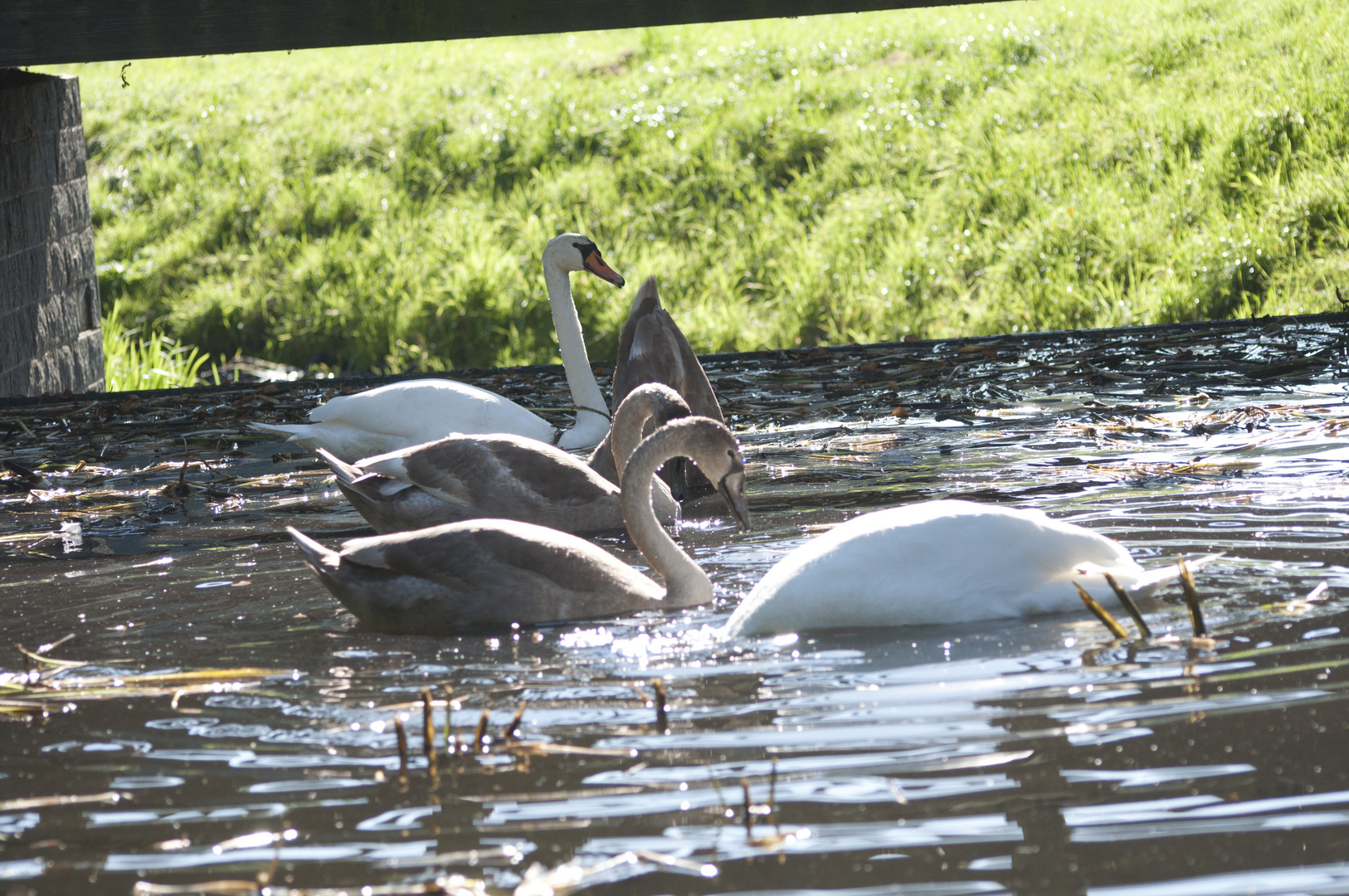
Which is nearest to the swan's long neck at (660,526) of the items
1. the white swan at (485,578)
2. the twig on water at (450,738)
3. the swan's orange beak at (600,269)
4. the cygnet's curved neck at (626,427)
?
the white swan at (485,578)

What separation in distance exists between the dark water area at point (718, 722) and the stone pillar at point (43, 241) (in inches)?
123

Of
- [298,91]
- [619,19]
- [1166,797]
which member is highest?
[298,91]

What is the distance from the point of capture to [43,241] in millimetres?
9047

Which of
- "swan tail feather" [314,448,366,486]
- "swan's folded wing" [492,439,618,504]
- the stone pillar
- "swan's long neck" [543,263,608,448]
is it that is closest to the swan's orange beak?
"swan's long neck" [543,263,608,448]

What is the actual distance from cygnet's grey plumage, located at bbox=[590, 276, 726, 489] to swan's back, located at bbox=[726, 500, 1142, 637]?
2.45 metres

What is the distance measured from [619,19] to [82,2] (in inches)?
103

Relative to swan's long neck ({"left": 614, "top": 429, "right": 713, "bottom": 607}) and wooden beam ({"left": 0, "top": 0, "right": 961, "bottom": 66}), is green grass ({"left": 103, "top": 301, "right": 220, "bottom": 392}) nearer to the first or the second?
wooden beam ({"left": 0, "top": 0, "right": 961, "bottom": 66})

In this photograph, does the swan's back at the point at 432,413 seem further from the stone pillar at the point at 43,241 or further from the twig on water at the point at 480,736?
the twig on water at the point at 480,736

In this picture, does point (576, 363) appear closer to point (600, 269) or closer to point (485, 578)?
point (600, 269)

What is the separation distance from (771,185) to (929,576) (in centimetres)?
1468

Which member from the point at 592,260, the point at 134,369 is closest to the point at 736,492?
the point at 592,260

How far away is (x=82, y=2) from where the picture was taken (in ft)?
23.9

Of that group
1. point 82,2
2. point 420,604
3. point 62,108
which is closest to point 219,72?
point 62,108

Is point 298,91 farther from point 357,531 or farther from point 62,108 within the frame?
point 357,531
